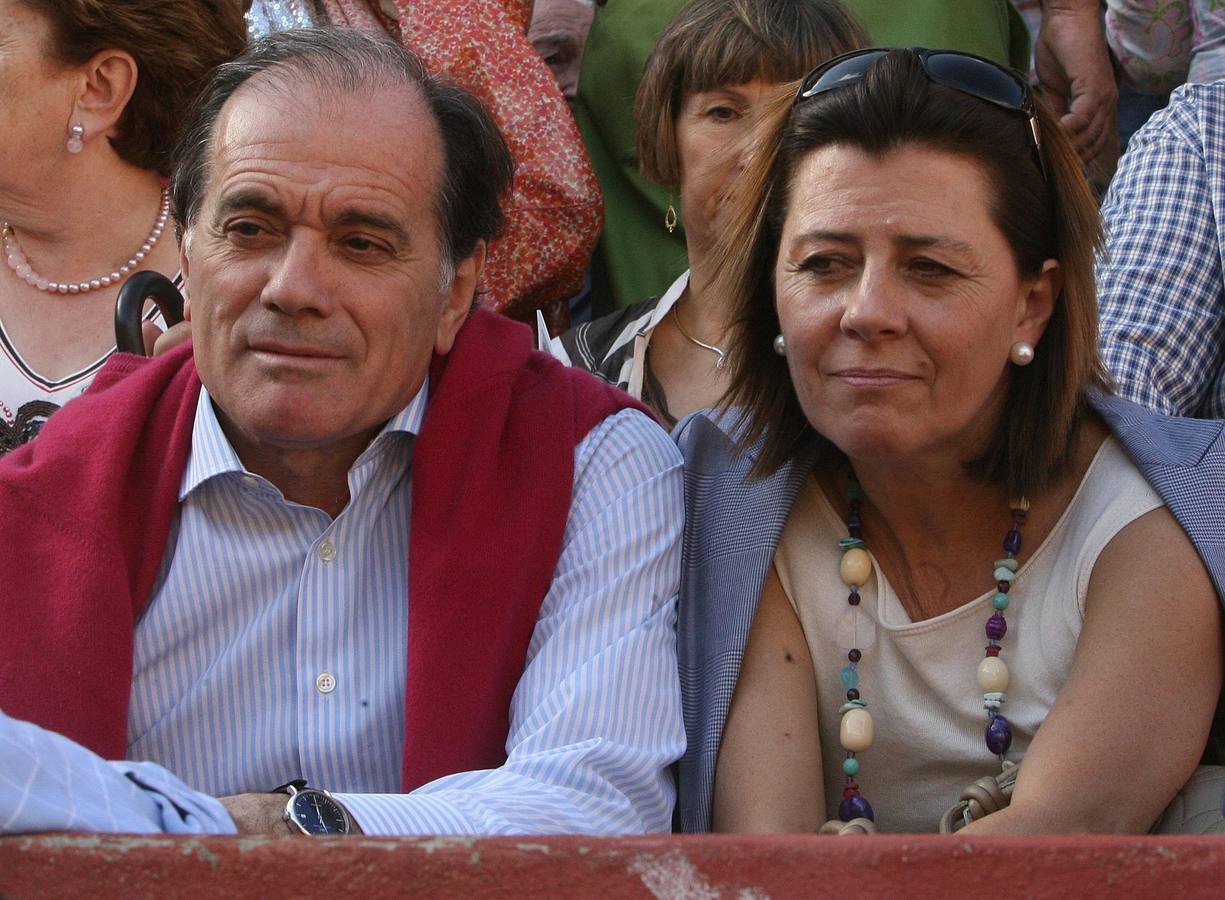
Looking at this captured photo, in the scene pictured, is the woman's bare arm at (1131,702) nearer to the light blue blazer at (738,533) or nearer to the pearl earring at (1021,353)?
the light blue blazer at (738,533)

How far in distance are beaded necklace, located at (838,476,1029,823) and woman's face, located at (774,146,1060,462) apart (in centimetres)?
18

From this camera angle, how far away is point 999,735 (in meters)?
2.18

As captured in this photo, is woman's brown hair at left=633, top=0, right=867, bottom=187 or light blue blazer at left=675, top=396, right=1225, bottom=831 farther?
woman's brown hair at left=633, top=0, right=867, bottom=187

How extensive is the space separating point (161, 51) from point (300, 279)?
1.27 meters

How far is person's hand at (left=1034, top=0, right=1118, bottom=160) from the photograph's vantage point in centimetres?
407

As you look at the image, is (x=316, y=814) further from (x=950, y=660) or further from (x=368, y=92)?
(x=368, y=92)

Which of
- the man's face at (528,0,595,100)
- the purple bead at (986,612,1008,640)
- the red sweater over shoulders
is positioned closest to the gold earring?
the man's face at (528,0,595,100)

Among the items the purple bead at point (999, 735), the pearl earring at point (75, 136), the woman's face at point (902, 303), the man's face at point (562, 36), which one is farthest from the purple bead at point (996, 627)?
the man's face at point (562, 36)

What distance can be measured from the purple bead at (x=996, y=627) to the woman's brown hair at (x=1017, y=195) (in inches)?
7.3

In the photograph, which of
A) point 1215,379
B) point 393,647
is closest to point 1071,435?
point 1215,379

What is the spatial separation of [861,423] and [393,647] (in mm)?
718

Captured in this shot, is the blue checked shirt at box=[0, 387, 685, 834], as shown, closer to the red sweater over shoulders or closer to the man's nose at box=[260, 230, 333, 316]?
the red sweater over shoulders

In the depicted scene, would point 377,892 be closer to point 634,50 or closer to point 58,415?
point 58,415

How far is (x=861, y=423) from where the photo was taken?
7.22 ft
